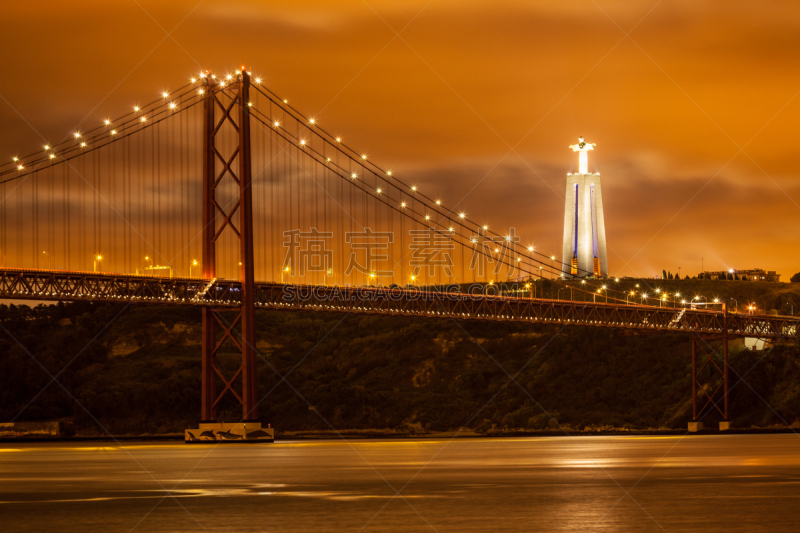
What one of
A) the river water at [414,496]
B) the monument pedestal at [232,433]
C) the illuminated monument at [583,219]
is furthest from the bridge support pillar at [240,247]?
the illuminated monument at [583,219]

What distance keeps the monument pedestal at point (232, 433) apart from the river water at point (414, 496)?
24.4 m

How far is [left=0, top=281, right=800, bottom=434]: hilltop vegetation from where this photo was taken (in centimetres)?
9219

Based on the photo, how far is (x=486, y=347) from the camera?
117 meters

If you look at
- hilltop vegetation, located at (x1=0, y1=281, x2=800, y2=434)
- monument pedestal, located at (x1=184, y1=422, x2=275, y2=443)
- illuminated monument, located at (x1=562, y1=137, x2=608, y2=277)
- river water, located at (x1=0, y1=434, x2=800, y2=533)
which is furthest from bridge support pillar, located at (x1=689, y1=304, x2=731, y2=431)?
river water, located at (x1=0, y1=434, x2=800, y2=533)

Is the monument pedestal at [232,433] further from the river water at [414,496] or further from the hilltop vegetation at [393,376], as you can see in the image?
the hilltop vegetation at [393,376]

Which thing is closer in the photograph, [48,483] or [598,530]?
[598,530]

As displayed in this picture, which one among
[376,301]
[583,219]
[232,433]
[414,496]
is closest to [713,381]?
[583,219]

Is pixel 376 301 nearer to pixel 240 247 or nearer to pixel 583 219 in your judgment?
pixel 240 247

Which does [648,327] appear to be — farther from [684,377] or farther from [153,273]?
[153,273]

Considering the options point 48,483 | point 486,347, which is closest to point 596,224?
point 486,347

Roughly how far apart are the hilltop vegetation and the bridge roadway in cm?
442

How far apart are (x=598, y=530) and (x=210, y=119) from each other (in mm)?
51835

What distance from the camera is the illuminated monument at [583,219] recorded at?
10944cm

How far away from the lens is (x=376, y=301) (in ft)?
244
